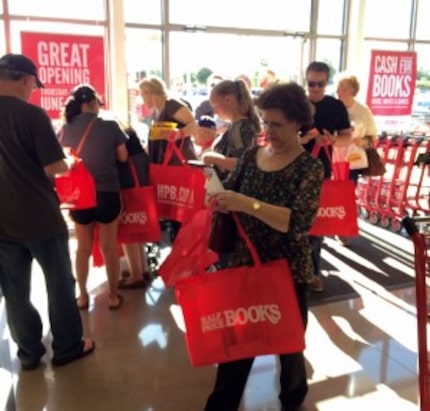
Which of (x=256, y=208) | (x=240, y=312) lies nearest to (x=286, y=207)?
(x=256, y=208)

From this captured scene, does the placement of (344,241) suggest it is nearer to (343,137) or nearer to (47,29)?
(343,137)

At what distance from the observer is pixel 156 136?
3354mm

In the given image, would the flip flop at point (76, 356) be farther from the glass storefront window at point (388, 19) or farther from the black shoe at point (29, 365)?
the glass storefront window at point (388, 19)

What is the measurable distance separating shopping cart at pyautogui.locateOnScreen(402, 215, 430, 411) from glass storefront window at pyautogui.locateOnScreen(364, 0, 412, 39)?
596cm

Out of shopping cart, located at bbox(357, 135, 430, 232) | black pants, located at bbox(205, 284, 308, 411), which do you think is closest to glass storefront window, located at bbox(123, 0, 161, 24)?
shopping cart, located at bbox(357, 135, 430, 232)

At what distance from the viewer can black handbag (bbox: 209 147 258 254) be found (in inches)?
75.7

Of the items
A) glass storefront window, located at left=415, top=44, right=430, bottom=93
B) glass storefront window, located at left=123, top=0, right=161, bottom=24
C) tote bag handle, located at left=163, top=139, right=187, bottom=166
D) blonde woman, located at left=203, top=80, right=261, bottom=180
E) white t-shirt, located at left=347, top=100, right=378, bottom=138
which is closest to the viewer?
blonde woman, located at left=203, top=80, right=261, bottom=180

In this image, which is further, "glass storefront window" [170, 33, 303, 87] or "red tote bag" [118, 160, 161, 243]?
"glass storefront window" [170, 33, 303, 87]

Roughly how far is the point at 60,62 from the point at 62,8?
2.65 feet

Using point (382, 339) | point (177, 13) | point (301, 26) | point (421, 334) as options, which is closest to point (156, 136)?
point (382, 339)

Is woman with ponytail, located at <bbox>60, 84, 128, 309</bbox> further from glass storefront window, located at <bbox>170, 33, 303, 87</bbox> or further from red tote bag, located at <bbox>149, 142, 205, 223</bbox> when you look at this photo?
glass storefront window, located at <bbox>170, 33, 303, 87</bbox>

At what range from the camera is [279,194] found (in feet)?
5.88

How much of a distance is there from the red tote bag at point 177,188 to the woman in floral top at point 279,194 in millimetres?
1226

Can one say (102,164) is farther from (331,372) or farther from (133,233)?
(331,372)
